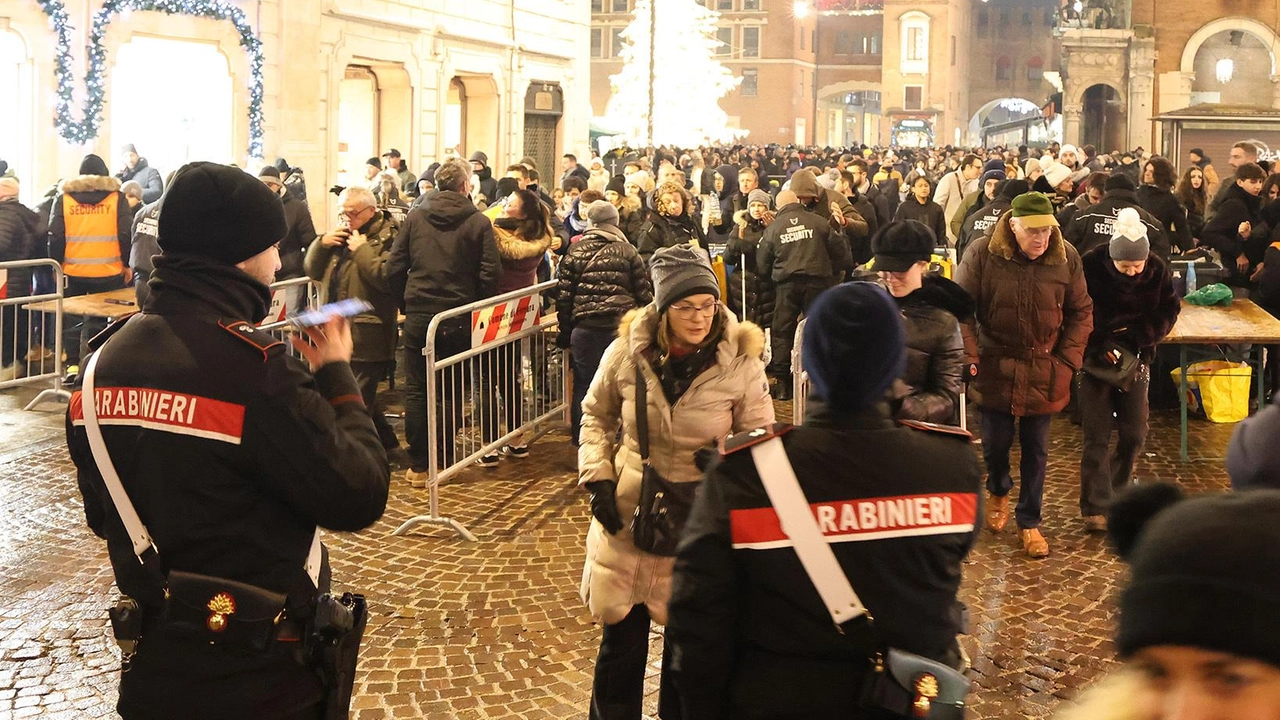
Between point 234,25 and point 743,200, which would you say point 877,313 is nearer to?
point 743,200

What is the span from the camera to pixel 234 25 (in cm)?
1953

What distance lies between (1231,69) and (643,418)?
49.4 metres

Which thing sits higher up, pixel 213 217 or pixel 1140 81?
pixel 1140 81

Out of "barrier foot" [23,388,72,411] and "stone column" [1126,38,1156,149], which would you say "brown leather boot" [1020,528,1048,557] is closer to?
"barrier foot" [23,388,72,411]

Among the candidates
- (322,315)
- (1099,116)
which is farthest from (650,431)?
(1099,116)

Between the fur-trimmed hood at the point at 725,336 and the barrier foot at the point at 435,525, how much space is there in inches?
131

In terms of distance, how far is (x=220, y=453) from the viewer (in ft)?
9.74

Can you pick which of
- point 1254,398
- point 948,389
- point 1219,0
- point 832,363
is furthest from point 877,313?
point 1219,0

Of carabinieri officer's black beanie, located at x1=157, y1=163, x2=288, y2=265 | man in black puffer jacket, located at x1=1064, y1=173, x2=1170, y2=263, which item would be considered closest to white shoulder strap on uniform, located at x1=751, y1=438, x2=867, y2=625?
carabinieri officer's black beanie, located at x1=157, y1=163, x2=288, y2=265

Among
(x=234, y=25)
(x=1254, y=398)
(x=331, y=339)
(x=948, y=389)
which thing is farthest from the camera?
(x=234, y=25)

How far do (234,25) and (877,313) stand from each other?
18.6 metres

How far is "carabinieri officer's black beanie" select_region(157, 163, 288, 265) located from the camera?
3.10 meters

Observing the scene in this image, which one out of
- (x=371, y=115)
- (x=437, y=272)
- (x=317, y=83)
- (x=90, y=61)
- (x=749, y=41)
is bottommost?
(x=437, y=272)

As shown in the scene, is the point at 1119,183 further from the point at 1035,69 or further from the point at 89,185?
the point at 1035,69
